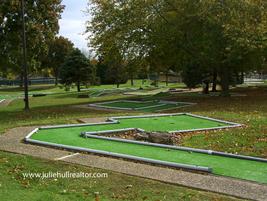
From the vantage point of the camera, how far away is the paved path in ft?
24.2

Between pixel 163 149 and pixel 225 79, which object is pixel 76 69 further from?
pixel 163 149

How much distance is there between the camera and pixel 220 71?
29.4 m

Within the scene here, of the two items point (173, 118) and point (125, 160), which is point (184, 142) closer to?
point (125, 160)

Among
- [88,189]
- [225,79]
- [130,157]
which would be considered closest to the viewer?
[88,189]

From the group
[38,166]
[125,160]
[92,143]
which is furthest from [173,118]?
[38,166]

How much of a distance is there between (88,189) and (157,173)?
1.53 m

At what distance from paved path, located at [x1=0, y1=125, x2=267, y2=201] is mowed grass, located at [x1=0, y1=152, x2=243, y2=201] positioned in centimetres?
27

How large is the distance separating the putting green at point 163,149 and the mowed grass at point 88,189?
1.42 metres

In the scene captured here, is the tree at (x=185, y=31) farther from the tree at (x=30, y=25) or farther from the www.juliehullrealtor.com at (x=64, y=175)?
the www.juliehullrealtor.com at (x=64, y=175)

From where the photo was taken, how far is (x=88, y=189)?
7.27 metres

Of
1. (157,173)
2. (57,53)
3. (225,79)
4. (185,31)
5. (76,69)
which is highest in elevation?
(57,53)

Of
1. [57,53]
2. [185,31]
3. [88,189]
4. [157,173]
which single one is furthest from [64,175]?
[57,53]

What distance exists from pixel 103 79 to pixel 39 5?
141ft

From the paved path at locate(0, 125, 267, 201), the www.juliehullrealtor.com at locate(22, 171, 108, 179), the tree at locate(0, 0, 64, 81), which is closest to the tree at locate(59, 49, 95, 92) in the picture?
the tree at locate(0, 0, 64, 81)
